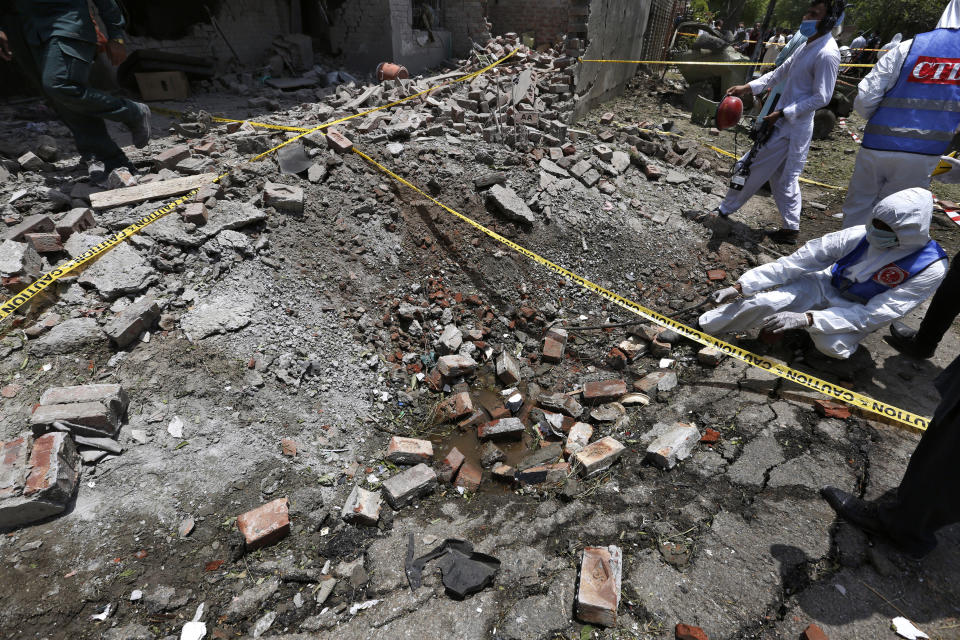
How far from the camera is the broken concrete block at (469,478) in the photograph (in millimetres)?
2726

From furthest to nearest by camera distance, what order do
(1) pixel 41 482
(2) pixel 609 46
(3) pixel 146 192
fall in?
(2) pixel 609 46
(3) pixel 146 192
(1) pixel 41 482

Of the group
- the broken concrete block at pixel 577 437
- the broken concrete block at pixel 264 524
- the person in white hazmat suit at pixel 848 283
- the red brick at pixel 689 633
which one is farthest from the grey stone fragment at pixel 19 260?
the person in white hazmat suit at pixel 848 283

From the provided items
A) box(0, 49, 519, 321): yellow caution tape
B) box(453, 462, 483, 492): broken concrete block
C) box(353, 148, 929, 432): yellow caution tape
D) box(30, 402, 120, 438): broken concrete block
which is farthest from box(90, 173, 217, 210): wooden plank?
box(453, 462, 483, 492): broken concrete block

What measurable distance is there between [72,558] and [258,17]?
1047 centimetres

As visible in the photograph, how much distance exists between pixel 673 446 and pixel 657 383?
0.79 meters

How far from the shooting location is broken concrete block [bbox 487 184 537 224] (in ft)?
14.7

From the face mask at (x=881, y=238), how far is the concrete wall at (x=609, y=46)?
5.53 meters

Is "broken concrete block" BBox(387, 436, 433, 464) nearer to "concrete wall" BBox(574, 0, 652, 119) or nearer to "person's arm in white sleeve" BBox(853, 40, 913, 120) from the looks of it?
"person's arm in white sleeve" BBox(853, 40, 913, 120)

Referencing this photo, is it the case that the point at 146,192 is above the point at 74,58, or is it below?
below

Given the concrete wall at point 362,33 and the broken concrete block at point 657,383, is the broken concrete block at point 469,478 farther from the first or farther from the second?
the concrete wall at point 362,33

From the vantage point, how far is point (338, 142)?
4.46m

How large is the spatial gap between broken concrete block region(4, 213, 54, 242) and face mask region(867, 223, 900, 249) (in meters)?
6.10

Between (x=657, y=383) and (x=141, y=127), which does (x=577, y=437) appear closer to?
(x=657, y=383)

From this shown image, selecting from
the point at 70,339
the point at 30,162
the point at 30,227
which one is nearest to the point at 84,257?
the point at 30,227
